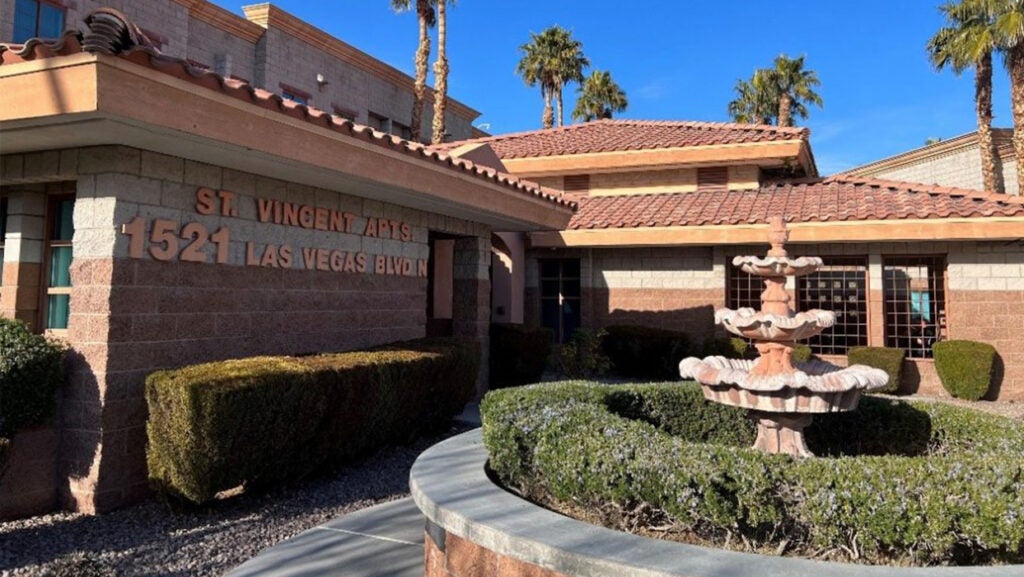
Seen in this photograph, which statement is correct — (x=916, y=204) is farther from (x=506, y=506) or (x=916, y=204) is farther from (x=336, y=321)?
(x=506, y=506)

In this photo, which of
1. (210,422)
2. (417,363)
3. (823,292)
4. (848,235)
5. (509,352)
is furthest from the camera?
(823,292)

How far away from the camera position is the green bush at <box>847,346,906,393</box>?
44.2 feet

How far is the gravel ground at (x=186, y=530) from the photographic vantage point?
15.8ft

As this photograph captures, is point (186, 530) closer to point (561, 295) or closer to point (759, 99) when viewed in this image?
point (561, 295)

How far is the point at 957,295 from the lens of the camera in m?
13.8

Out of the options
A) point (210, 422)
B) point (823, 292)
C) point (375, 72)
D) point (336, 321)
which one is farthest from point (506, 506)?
point (375, 72)

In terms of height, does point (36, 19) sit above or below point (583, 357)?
above

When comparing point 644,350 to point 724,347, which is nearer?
point 724,347

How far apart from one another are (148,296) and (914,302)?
14.5 meters

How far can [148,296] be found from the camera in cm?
627

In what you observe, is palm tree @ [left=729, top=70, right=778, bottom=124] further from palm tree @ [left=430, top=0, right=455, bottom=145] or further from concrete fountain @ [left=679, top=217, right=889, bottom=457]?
concrete fountain @ [left=679, top=217, right=889, bottom=457]

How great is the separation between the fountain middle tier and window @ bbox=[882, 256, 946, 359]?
1044 centimetres

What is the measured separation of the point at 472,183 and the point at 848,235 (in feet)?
27.3

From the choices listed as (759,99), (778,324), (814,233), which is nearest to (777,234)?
(778,324)
